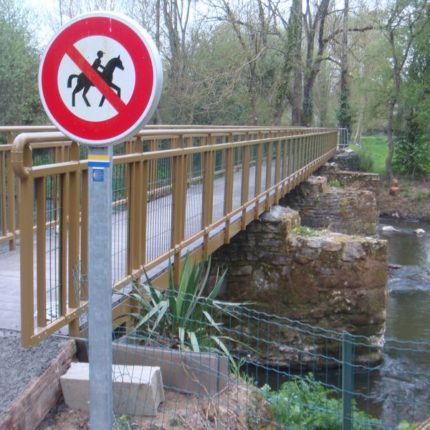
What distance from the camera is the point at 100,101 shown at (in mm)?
2428

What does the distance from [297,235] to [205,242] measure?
332 centimetres

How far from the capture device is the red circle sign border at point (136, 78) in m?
2.37

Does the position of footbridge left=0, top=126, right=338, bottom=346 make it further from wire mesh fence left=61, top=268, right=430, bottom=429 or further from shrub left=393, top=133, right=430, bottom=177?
shrub left=393, top=133, right=430, bottom=177

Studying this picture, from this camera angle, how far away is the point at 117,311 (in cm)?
475

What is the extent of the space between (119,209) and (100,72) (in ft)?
9.18

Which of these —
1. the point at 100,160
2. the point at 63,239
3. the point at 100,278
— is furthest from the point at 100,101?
the point at 63,239

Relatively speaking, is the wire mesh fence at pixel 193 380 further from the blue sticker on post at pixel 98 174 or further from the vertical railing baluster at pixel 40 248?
the blue sticker on post at pixel 98 174

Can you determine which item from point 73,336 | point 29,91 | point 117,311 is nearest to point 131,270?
point 117,311

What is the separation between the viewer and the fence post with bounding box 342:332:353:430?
11.8ft

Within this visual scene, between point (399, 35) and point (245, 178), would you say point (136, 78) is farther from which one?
point (399, 35)

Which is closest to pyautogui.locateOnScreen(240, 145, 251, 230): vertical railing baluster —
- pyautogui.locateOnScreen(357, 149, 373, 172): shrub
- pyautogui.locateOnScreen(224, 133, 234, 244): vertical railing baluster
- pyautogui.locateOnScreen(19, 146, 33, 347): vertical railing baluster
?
pyautogui.locateOnScreen(224, 133, 234, 244): vertical railing baluster

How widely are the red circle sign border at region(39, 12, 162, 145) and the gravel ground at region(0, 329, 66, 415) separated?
152cm

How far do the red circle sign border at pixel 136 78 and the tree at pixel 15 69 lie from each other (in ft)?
53.4

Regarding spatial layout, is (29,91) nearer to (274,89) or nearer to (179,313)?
(274,89)
